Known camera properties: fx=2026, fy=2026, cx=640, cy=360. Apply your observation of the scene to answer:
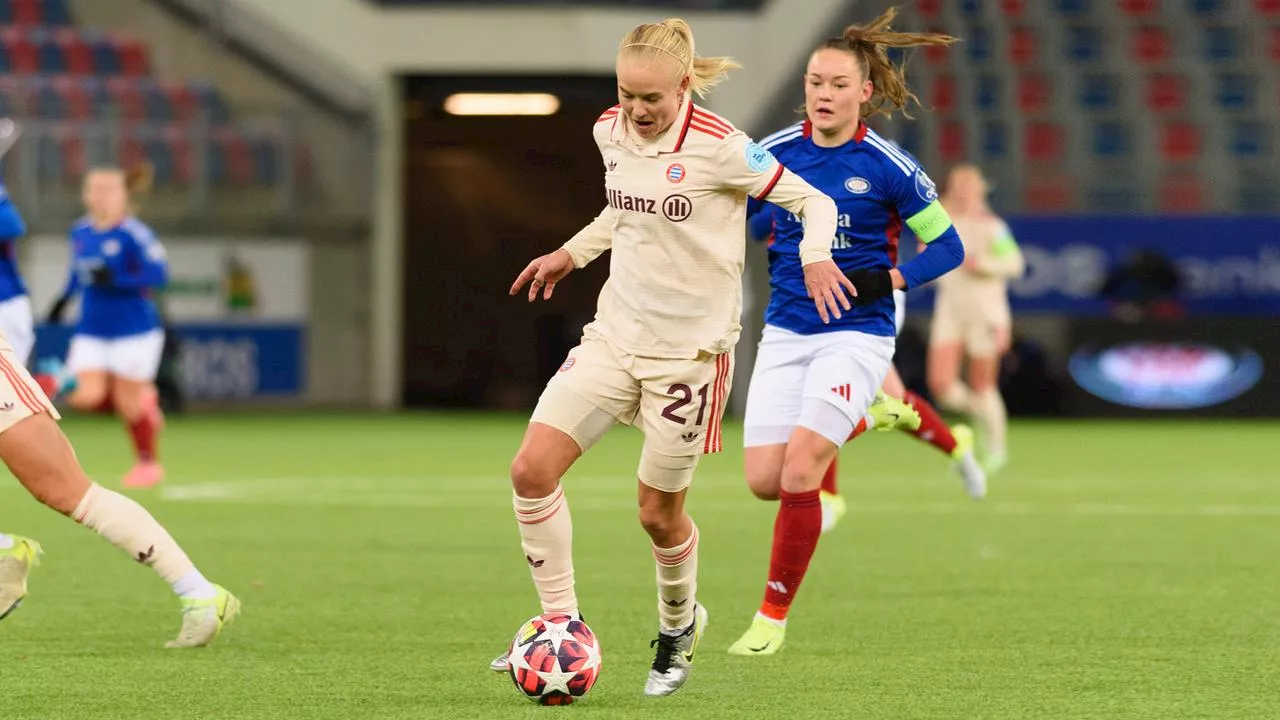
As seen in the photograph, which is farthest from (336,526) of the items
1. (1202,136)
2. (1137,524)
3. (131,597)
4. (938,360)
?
(1202,136)

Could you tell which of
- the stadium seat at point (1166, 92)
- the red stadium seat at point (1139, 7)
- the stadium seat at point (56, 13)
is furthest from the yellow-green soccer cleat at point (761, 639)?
the stadium seat at point (56, 13)

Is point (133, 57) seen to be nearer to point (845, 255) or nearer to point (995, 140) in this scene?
point (995, 140)

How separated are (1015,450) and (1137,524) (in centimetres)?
625

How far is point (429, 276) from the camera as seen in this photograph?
91.1ft

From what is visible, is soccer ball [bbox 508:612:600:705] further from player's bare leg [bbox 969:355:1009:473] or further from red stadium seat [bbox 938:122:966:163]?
red stadium seat [bbox 938:122:966:163]

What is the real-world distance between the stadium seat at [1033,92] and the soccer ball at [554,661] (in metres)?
20.2

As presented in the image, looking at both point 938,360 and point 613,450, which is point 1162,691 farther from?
point 613,450

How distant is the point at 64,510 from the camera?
20.0 ft

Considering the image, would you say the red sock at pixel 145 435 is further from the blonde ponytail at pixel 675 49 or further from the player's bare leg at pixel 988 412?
the blonde ponytail at pixel 675 49

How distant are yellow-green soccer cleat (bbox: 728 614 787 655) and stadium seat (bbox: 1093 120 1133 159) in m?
19.0

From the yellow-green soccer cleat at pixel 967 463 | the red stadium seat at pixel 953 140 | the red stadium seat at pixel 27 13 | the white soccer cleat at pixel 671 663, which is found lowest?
the yellow-green soccer cleat at pixel 967 463

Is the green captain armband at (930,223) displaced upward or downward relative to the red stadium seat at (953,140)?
downward

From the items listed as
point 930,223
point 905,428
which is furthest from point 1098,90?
point 930,223

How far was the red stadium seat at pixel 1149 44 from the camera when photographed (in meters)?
25.1
